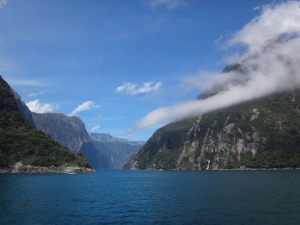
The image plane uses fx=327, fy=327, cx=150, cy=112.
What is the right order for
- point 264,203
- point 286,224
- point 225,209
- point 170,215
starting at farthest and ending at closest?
point 264,203 < point 225,209 < point 170,215 < point 286,224

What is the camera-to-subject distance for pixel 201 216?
69.5 m

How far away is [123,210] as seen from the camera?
270 feet

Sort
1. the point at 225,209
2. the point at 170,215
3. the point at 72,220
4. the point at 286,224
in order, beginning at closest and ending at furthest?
1. the point at 286,224
2. the point at 72,220
3. the point at 170,215
4. the point at 225,209

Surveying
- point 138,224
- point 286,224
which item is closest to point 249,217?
point 286,224

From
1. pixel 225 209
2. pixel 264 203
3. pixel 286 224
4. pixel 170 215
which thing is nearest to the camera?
pixel 286 224

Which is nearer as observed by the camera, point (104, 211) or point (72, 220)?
point (72, 220)

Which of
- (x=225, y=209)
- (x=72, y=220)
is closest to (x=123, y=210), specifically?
(x=72, y=220)

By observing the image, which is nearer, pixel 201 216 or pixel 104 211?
pixel 201 216

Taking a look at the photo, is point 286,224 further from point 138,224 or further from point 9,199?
point 9,199

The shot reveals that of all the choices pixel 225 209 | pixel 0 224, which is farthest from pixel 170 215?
pixel 0 224

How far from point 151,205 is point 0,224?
40.3 metres

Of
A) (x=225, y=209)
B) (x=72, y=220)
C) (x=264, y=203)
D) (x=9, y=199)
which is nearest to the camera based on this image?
(x=72, y=220)

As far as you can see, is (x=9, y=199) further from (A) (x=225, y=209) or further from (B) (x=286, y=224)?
(B) (x=286, y=224)

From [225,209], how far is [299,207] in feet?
59.8
